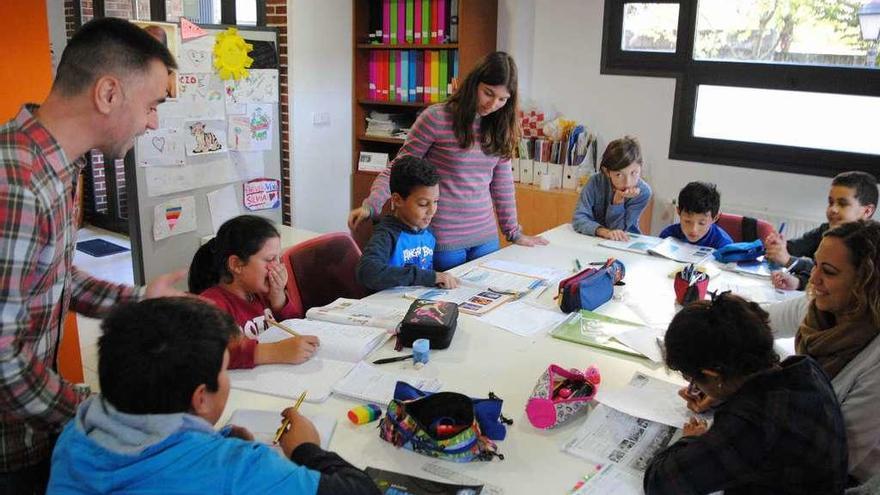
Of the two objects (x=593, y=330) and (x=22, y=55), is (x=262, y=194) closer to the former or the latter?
(x=22, y=55)

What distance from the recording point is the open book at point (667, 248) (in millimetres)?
3021

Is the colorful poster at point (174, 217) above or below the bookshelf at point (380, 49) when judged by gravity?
below

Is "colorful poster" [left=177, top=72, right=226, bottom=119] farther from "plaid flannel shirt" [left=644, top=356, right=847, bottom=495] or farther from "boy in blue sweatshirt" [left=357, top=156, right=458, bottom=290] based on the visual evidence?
"plaid flannel shirt" [left=644, top=356, right=847, bottom=495]

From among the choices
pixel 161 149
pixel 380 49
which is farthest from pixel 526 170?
pixel 161 149

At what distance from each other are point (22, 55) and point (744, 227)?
322 centimetres

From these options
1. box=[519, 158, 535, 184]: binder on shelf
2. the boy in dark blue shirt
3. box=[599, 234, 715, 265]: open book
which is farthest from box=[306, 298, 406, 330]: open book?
box=[519, 158, 535, 184]: binder on shelf

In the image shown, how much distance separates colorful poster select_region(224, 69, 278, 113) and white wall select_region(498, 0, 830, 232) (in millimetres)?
1642

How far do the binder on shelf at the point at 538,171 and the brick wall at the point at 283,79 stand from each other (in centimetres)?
176

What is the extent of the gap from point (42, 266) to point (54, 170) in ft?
0.57

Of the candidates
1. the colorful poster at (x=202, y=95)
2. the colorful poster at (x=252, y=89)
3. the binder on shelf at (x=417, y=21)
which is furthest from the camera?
the binder on shelf at (x=417, y=21)

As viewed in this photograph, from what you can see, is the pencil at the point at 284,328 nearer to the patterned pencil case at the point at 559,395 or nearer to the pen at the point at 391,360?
the pen at the point at 391,360

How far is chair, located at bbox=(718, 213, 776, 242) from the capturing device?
3359mm

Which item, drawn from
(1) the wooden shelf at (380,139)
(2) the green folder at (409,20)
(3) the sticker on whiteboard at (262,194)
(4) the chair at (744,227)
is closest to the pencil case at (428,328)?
(4) the chair at (744,227)

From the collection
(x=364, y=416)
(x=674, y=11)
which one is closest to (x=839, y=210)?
(x=674, y=11)
